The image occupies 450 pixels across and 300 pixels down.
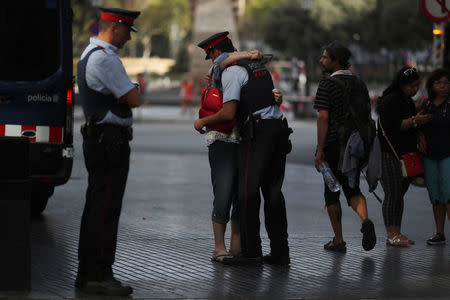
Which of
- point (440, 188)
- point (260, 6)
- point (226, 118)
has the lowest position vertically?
point (440, 188)

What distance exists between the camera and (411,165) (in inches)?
352

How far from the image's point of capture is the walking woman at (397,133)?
8.84 m

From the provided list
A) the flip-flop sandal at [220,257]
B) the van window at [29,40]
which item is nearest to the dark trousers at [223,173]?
the flip-flop sandal at [220,257]

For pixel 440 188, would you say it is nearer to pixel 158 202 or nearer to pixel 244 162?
pixel 244 162

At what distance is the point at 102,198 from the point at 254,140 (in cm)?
150

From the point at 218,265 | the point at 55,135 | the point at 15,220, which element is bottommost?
the point at 218,265

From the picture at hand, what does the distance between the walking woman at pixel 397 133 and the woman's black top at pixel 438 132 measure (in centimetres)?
13

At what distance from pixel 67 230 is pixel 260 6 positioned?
332 feet

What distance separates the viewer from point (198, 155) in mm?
19078

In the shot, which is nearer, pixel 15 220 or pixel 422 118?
pixel 15 220

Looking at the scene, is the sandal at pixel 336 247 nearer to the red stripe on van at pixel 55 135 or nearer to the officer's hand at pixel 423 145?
the officer's hand at pixel 423 145

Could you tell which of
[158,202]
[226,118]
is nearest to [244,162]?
A: [226,118]

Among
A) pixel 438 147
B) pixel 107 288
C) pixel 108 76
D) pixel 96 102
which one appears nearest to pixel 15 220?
pixel 107 288

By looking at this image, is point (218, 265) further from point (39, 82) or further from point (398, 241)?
point (39, 82)
